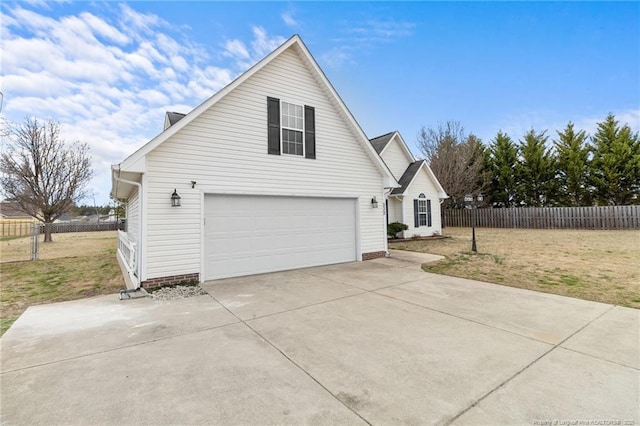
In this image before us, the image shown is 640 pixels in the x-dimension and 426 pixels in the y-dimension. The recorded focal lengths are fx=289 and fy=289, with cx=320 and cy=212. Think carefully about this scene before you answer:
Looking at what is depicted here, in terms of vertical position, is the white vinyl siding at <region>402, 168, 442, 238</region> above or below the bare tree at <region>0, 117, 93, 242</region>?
below

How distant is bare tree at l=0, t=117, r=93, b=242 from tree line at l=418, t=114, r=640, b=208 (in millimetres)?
28877

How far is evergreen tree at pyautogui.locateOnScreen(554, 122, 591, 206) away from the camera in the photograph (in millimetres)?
23328

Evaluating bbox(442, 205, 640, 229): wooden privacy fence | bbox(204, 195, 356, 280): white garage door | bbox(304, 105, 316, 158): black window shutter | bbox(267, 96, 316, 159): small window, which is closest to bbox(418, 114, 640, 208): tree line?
bbox(442, 205, 640, 229): wooden privacy fence

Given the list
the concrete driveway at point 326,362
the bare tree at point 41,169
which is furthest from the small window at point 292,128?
the bare tree at point 41,169

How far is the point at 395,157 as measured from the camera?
17.4 meters

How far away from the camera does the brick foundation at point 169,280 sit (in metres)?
6.33

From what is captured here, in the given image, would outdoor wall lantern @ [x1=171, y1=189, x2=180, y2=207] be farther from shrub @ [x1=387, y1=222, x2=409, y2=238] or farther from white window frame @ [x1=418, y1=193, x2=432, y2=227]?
white window frame @ [x1=418, y1=193, x2=432, y2=227]

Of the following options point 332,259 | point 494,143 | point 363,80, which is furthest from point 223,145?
point 494,143

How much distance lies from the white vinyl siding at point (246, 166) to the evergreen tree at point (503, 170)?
22.5 m

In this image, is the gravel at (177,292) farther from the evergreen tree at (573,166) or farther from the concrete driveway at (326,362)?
the evergreen tree at (573,166)

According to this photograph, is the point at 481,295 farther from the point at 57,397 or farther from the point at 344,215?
the point at 57,397

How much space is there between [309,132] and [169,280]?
552 centimetres

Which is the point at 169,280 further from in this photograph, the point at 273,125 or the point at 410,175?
the point at 410,175

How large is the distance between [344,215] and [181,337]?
21.6 ft
